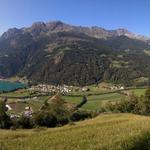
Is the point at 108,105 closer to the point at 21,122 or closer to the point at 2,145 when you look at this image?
the point at 21,122

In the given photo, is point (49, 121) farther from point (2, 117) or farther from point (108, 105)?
point (108, 105)

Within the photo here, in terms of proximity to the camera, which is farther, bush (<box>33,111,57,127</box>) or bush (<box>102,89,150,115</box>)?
bush (<box>102,89,150,115</box>)

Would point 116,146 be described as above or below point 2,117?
above

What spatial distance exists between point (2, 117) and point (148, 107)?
4465cm

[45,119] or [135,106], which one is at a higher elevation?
[135,106]

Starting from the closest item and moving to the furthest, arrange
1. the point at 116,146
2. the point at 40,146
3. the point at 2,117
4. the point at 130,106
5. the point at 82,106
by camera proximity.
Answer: the point at 116,146 < the point at 40,146 < the point at 2,117 < the point at 130,106 < the point at 82,106

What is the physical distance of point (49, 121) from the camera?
88.9 metres

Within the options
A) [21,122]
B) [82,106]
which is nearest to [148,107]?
[21,122]

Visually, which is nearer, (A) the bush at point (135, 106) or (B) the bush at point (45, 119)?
(B) the bush at point (45, 119)

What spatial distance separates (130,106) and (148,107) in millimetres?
13693

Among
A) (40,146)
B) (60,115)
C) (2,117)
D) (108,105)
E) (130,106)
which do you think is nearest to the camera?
(40,146)

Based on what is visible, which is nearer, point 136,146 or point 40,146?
point 136,146

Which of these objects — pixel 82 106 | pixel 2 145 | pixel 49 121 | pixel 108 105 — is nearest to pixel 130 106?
pixel 108 105

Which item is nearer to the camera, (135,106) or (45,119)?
(45,119)
